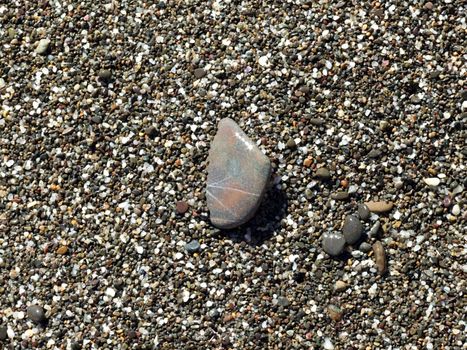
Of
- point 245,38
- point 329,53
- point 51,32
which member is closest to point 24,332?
point 51,32

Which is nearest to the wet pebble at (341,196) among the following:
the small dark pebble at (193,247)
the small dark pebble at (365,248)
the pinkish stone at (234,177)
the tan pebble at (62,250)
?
the small dark pebble at (365,248)

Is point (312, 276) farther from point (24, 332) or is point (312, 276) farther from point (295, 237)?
point (24, 332)

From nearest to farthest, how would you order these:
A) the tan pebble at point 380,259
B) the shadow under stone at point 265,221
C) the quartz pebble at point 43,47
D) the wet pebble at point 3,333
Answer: the tan pebble at point 380,259, the shadow under stone at point 265,221, the wet pebble at point 3,333, the quartz pebble at point 43,47

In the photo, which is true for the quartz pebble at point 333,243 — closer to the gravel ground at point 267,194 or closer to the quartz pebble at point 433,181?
the gravel ground at point 267,194

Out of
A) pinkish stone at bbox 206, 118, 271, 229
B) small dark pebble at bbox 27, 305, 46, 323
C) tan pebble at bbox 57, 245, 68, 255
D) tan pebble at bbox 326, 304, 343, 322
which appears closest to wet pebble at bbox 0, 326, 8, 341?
small dark pebble at bbox 27, 305, 46, 323

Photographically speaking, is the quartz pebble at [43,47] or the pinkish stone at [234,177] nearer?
the pinkish stone at [234,177]

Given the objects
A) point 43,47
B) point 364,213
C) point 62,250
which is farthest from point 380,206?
point 43,47

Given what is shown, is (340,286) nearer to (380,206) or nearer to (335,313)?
(335,313)

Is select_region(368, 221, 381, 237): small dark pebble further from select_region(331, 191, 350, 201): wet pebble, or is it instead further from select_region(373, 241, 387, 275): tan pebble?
select_region(331, 191, 350, 201): wet pebble
